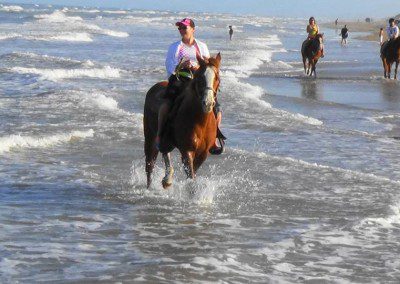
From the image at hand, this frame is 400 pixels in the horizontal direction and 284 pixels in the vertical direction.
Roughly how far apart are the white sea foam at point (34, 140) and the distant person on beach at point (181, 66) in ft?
12.5

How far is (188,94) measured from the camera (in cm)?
794

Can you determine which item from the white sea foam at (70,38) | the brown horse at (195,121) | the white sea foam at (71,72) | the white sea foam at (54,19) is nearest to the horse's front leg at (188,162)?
the brown horse at (195,121)

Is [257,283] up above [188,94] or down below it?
below

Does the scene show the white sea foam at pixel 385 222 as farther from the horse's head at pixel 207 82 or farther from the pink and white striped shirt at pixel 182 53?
the pink and white striped shirt at pixel 182 53

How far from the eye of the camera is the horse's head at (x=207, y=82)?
741 centimetres

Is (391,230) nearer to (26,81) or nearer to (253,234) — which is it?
(253,234)

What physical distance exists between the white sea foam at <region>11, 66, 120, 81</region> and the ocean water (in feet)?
17.8

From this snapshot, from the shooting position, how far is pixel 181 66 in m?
8.32

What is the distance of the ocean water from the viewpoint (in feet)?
20.2

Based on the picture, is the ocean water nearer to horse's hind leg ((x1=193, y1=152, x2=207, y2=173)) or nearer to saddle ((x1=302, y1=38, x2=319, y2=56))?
horse's hind leg ((x1=193, y1=152, x2=207, y2=173))

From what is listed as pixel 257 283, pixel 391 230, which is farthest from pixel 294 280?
pixel 391 230

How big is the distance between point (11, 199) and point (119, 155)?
3.02 meters

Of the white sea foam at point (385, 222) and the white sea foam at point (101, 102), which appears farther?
the white sea foam at point (101, 102)

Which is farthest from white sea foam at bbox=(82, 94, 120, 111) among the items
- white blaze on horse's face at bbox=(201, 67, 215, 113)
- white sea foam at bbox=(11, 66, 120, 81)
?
white blaze on horse's face at bbox=(201, 67, 215, 113)
